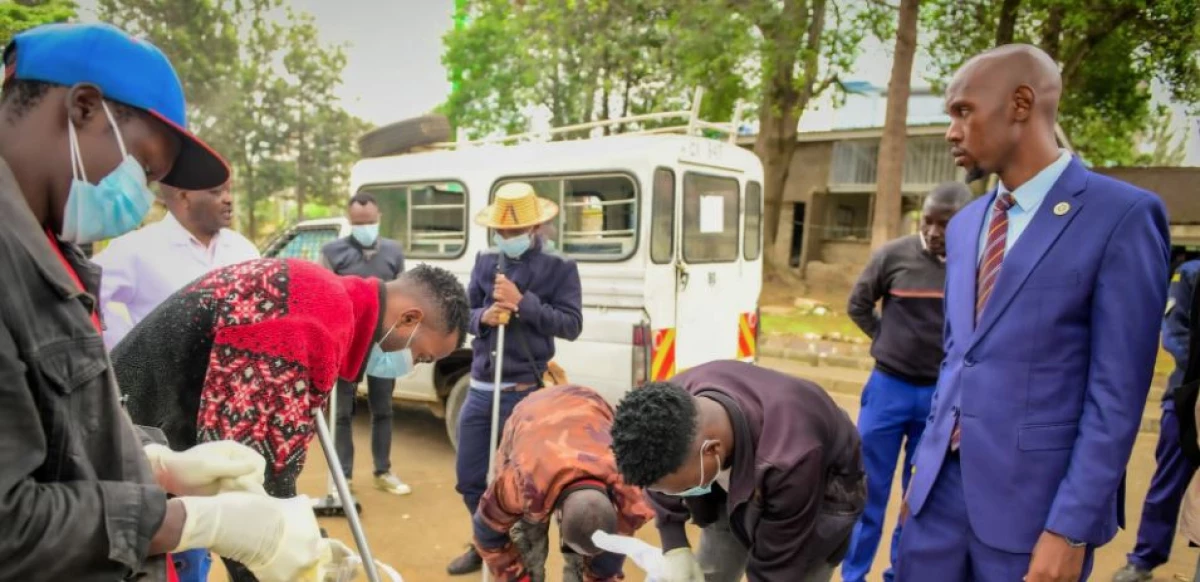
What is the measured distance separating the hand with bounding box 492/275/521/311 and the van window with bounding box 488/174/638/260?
1005 mm

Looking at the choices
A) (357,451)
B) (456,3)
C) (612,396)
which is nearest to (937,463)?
(612,396)

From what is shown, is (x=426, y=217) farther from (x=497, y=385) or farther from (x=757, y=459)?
(x=757, y=459)

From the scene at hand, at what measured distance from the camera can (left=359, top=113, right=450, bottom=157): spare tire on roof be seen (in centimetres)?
644

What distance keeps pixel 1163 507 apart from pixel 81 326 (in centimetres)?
423

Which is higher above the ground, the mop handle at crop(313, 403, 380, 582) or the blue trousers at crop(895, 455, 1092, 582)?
the blue trousers at crop(895, 455, 1092, 582)

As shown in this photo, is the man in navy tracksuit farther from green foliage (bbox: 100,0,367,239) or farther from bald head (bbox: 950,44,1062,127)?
green foliage (bbox: 100,0,367,239)

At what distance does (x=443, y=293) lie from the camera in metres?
2.29

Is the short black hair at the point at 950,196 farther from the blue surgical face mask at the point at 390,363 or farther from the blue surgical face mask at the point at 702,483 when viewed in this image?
the blue surgical face mask at the point at 390,363

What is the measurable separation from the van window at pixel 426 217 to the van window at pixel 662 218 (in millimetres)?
1546

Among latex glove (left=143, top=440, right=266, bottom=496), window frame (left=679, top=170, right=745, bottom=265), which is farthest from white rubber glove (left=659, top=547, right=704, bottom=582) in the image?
window frame (left=679, top=170, right=745, bottom=265)

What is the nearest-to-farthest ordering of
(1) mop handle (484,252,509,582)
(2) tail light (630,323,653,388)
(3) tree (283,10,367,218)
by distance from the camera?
(1) mop handle (484,252,509,582) → (2) tail light (630,323,653,388) → (3) tree (283,10,367,218)

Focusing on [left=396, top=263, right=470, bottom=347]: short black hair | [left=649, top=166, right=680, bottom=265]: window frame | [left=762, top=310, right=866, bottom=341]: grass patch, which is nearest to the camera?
[left=396, top=263, right=470, bottom=347]: short black hair

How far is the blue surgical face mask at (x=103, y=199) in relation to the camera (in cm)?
111

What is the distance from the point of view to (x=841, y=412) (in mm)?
2275
